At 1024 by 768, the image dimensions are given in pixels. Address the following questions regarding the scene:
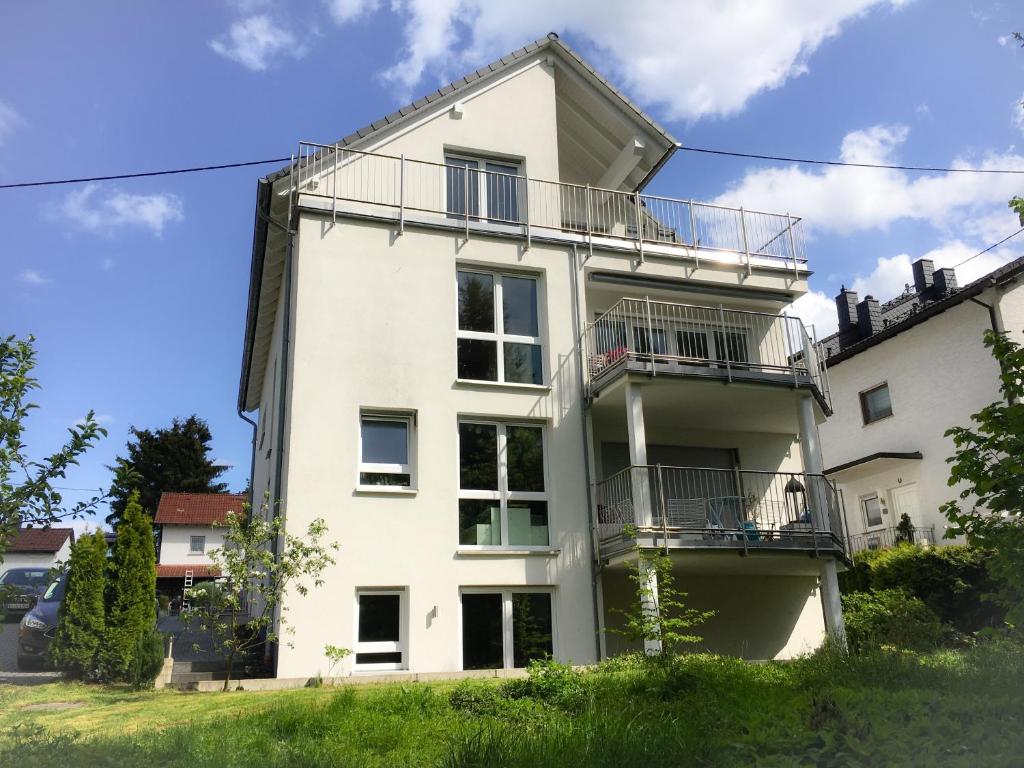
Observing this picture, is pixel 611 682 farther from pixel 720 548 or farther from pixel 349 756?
pixel 720 548

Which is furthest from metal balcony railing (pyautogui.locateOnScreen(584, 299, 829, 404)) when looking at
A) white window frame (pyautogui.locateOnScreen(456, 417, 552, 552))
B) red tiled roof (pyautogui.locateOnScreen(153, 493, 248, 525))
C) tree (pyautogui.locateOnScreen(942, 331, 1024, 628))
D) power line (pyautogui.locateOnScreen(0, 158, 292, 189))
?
red tiled roof (pyautogui.locateOnScreen(153, 493, 248, 525))

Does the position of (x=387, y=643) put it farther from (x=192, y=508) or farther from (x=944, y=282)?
(x=192, y=508)

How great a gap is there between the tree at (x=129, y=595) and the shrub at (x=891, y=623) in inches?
373

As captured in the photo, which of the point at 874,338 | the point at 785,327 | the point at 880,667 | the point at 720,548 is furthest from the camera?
the point at 874,338

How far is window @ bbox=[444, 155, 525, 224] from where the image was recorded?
15.9 m

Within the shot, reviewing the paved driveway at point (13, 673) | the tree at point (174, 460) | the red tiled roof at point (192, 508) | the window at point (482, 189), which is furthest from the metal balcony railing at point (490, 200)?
the tree at point (174, 460)

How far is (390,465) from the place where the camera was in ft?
45.1

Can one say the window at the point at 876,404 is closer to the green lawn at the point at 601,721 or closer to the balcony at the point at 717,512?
the balcony at the point at 717,512

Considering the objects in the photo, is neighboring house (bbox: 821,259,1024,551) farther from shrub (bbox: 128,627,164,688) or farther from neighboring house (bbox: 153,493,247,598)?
neighboring house (bbox: 153,493,247,598)

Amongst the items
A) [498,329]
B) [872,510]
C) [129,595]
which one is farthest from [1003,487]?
[872,510]

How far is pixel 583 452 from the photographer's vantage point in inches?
579

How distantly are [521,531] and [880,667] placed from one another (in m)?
6.78

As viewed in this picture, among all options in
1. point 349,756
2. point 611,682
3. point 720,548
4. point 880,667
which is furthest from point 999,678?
point 720,548

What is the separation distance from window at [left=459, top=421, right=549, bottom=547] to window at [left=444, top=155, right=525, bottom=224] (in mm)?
3933
